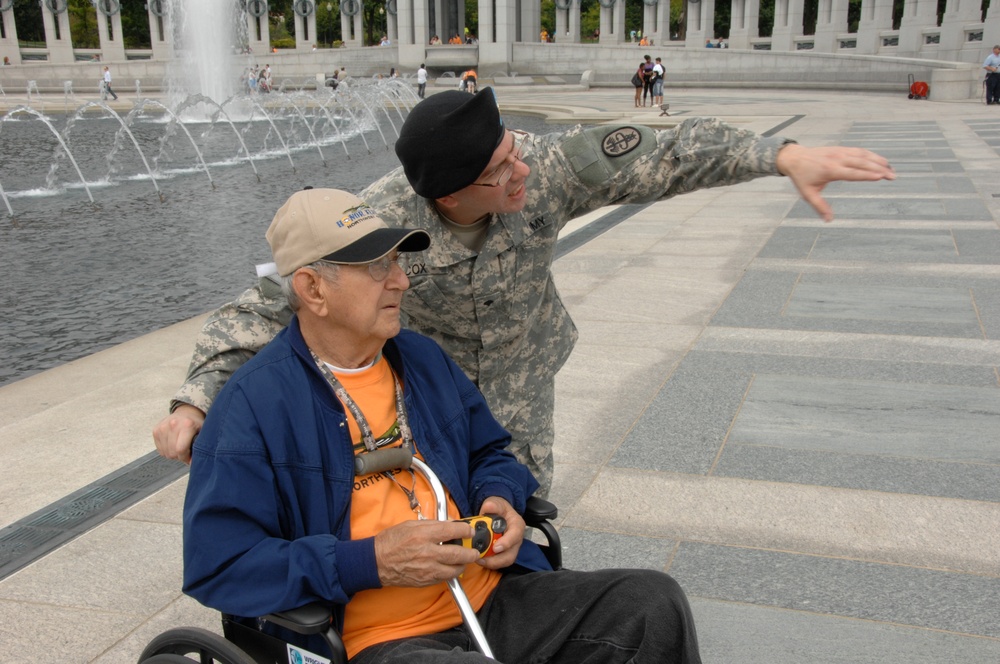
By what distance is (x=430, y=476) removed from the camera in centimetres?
238

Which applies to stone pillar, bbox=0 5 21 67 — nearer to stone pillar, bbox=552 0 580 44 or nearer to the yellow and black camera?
stone pillar, bbox=552 0 580 44

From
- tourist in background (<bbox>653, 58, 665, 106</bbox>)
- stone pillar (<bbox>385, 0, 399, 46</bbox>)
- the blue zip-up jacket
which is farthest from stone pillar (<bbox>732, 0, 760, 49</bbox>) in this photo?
the blue zip-up jacket

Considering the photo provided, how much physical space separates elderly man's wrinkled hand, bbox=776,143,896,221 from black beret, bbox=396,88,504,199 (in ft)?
2.52

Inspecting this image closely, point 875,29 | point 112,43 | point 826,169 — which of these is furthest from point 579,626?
point 112,43

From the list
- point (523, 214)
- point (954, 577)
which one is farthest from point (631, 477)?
point (523, 214)

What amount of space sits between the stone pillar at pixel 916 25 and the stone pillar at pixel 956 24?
6.22 feet

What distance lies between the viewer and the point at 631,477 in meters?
4.47

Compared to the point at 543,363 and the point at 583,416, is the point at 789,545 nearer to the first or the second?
the point at 543,363

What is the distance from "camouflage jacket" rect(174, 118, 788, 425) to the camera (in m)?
2.80

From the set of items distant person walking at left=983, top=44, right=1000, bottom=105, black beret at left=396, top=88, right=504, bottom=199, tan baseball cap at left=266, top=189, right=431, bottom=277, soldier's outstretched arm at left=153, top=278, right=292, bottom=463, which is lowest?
distant person walking at left=983, top=44, right=1000, bottom=105

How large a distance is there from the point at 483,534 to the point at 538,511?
1.18 feet

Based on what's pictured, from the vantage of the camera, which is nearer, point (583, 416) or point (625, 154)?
point (625, 154)

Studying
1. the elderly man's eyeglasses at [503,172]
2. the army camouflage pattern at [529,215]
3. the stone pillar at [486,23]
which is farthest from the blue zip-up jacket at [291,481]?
the stone pillar at [486,23]

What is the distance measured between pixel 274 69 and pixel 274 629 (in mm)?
60088
